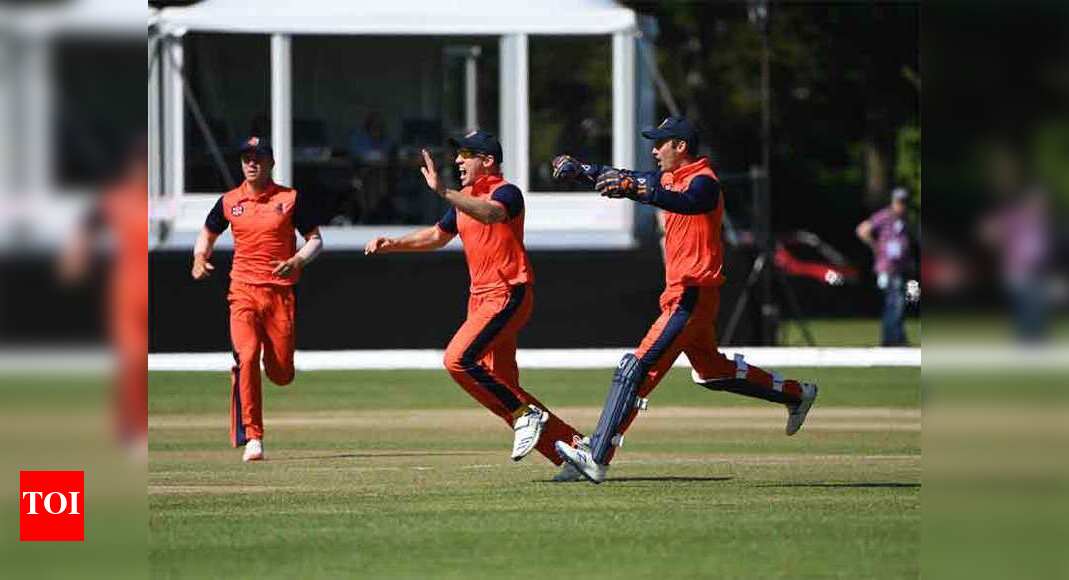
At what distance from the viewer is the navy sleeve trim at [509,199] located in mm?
11852

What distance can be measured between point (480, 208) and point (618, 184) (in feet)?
3.44

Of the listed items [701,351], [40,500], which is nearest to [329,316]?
[701,351]

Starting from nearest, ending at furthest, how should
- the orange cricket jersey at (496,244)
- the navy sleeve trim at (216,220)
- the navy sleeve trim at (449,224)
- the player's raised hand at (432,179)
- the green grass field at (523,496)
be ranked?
the green grass field at (523,496), the player's raised hand at (432,179), the orange cricket jersey at (496,244), the navy sleeve trim at (449,224), the navy sleeve trim at (216,220)

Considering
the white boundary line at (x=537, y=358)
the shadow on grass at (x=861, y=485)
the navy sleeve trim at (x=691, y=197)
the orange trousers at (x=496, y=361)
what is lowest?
the white boundary line at (x=537, y=358)

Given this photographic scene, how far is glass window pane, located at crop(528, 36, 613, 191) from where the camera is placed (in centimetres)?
2697

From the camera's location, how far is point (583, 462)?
37.7 ft

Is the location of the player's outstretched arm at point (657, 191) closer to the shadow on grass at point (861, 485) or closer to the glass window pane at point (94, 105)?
the shadow on grass at point (861, 485)

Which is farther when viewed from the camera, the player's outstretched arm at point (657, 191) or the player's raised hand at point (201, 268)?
the player's raised hand at point (201, 268)

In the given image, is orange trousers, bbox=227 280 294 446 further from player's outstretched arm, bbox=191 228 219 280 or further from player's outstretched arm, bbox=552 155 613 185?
player's outstretched arm, bbox=552 155 613 185

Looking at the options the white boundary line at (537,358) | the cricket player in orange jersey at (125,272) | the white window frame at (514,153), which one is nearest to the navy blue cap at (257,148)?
the cricket player in orange jersey at (125,272)

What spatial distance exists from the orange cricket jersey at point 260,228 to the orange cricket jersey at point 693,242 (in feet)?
9.89

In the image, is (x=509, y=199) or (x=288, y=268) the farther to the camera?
(x=288, y=268)

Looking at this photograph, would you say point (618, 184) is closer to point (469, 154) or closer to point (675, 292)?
→ point (675, 292)

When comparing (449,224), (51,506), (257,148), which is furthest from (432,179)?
(51,506)
